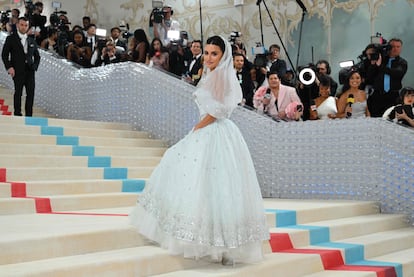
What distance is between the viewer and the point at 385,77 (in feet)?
24.1

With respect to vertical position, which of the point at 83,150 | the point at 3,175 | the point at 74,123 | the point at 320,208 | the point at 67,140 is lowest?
the point at 320,208

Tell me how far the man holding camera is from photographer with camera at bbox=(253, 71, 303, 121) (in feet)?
2.94

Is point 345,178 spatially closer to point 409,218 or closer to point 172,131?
point 409,218

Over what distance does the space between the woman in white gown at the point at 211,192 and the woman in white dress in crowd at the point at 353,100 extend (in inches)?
138

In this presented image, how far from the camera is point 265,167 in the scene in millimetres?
7211

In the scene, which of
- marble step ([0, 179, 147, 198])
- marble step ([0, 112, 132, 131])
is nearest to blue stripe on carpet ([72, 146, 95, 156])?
marble step ([0, 112, 132, 131])

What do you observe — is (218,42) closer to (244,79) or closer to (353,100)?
(353,100)

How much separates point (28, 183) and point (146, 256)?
1947mm

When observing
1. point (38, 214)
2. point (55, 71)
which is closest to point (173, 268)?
point (38, 214)

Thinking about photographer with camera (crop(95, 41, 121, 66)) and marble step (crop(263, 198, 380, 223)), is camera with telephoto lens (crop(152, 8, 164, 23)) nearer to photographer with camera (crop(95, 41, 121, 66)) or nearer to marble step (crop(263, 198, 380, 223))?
photographer with camera (crop(95, 41, 121, 66))

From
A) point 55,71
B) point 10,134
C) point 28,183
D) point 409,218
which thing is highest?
point 55,71

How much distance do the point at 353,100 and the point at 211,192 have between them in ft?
12.9

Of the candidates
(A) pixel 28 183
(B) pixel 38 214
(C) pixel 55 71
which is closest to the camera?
(B) pixel 38 214

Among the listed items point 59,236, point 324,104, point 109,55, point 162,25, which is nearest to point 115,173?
point 324,104
